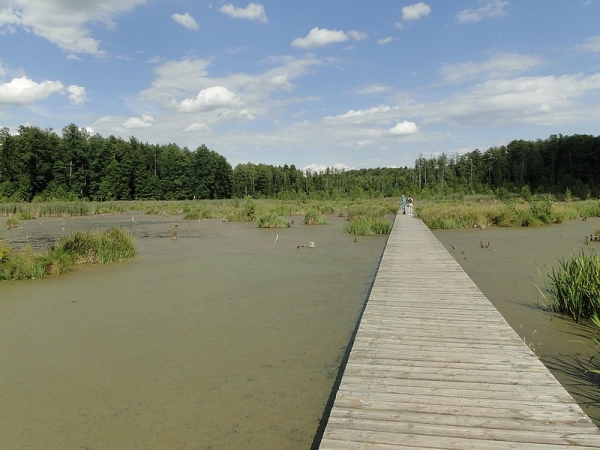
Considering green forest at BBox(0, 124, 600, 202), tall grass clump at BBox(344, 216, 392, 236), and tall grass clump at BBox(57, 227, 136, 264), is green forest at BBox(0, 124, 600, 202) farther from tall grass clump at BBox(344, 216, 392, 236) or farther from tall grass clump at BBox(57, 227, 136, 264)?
tall grass clump at BBox(57, 227, 136, 264)

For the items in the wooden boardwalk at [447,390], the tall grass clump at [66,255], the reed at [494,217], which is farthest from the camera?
the reed at [494,217]

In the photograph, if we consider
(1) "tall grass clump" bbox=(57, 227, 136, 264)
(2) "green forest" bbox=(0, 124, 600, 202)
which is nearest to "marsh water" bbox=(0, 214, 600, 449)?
(1) "tall grass clump" bbox=(57, 227, 136, 264)

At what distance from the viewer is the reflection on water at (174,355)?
3.35 m

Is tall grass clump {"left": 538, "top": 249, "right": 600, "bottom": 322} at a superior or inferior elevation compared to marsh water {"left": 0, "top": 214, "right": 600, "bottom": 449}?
superior

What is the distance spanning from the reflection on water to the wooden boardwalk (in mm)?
664

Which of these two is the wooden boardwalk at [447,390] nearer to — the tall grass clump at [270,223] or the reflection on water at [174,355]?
the reflection on water at [174,355]

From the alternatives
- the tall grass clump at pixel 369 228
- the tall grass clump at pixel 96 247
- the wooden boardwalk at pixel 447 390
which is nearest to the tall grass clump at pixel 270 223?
the tall grass clump at pixel 369 228

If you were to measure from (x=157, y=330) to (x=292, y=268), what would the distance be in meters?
4.56

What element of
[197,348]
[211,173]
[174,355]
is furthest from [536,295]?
[211,173]

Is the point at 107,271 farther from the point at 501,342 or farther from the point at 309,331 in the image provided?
the point at 501,342

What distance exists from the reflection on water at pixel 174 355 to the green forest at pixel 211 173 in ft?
126

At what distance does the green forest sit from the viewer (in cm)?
4856

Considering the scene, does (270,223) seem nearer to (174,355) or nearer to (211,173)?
(174,355)

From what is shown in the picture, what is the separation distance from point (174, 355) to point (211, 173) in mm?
61428
